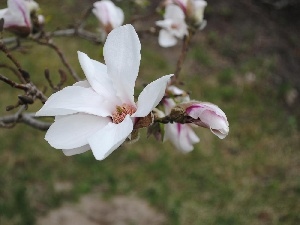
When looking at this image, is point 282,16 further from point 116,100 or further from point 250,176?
point 116,100

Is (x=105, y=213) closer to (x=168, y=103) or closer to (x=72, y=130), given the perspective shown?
(x=168, y=103)

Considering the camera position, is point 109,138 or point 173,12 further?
point 173,12

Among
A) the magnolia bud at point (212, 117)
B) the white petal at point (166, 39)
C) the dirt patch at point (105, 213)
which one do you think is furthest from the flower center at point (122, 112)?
the dirt patch at point (105, 213)

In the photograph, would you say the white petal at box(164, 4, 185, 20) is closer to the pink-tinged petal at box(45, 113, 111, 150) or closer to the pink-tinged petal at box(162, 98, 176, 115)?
the pink-tinged petal at box(162, 98, 176, 115)

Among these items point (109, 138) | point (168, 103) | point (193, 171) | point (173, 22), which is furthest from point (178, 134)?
point (193, 171)

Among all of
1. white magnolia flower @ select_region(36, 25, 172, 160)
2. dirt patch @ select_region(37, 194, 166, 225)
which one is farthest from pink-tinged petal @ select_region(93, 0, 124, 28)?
dirt patch @ select_region(37, 194, 166, 225)
